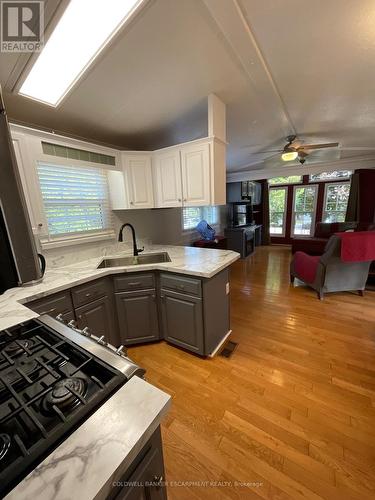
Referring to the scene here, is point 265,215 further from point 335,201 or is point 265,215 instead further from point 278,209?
point 335,201

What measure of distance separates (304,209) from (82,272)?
264 inches

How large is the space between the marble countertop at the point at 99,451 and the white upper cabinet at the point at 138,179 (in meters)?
2.23

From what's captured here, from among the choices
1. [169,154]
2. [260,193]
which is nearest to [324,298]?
[169,154]

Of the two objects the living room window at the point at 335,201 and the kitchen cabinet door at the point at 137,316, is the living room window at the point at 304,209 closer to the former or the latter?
the living room window at the point at 335,201

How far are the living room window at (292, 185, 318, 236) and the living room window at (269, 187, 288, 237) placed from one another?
0.99 feet

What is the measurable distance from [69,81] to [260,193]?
611 cm

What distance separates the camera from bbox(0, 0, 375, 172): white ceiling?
46.8 inches

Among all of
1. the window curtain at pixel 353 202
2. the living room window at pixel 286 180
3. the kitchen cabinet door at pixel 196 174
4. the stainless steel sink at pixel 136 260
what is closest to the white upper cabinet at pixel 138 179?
the kitchen cabinet door at pixel 196 174

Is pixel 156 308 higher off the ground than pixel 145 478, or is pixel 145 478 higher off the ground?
pixel 145 478

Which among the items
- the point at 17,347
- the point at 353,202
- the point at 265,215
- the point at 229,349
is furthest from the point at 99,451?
the point at 265,215

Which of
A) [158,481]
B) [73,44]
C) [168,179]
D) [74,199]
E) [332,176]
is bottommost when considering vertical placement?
[158,481]

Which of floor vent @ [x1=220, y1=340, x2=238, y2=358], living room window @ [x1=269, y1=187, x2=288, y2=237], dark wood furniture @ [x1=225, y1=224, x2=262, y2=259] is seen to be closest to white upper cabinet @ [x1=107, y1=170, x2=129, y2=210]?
floor vent @ [x1=220, y1=340, x2=238, y2=358]

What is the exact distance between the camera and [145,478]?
1.89 ft

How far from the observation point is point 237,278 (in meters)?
4.15
